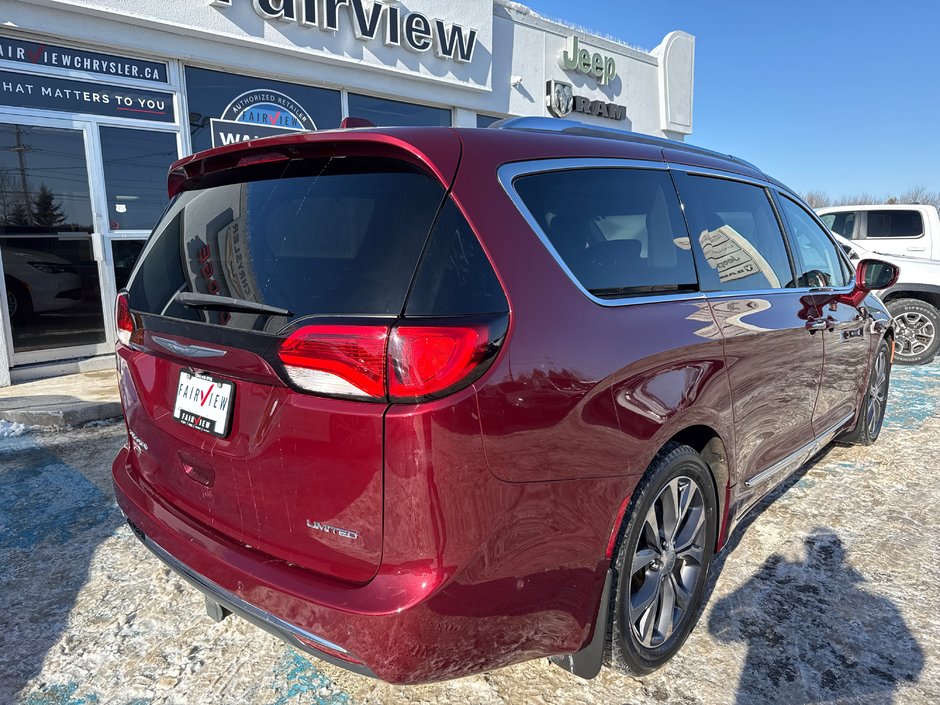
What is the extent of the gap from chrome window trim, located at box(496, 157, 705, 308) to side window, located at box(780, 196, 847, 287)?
134 cm

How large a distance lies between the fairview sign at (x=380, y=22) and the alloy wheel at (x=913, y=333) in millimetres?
6697

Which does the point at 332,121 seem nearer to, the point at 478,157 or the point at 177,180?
the point at 177,180

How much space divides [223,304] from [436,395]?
2.43 ft

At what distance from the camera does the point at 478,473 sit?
5.03ft

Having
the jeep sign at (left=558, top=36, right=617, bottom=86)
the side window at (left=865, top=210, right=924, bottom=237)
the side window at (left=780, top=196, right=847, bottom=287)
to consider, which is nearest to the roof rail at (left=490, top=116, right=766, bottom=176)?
the side window at (left=780, top=196, right=847, bottom=287)

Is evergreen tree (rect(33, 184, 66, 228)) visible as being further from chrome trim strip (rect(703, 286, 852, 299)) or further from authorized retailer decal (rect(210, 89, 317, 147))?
chrome trim strip (rect(703, 286, 852, 299))

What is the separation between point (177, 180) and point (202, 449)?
1.10 metres

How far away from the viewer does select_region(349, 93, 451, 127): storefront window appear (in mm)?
8438

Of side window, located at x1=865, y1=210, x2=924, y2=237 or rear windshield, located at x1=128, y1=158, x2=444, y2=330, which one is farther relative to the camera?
side window, located at x1=865, y1=210, x2=924, y2=237

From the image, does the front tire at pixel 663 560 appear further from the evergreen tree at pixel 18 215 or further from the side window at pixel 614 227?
the evergreen tree at pixel 18 215

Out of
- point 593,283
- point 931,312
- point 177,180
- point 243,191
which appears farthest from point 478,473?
point 931,312

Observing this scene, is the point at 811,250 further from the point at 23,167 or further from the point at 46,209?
the point at 23,167

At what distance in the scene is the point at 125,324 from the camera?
93.2 inches

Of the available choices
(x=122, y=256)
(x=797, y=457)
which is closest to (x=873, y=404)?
(x=797, y=457)
